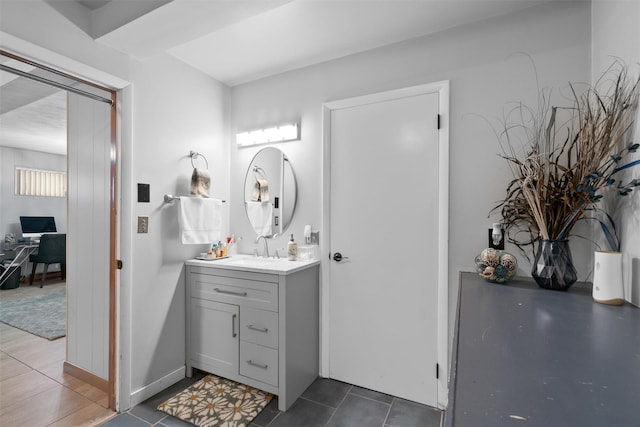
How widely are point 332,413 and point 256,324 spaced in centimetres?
73

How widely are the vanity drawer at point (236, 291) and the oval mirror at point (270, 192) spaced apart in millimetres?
567

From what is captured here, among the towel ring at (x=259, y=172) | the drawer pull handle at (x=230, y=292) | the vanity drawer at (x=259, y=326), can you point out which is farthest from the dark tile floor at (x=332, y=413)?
the towel ring at (x=259, y=172)

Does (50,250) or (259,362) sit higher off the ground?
(50,250)

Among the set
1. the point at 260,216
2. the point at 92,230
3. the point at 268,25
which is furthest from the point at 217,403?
the point at 268,25

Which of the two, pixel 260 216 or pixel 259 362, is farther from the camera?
pixel 260 216

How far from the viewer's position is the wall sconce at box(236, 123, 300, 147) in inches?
93.3

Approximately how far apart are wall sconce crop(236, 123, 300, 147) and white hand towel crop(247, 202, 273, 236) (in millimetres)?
546

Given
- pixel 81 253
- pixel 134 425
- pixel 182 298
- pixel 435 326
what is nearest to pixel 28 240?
pixel 81 253

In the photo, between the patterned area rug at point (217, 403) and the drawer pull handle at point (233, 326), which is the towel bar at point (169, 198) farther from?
the patterned area rug at point (217, 403)

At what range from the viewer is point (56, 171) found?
532cm

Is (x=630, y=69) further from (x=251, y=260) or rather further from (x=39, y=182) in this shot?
(x=39, y=182)

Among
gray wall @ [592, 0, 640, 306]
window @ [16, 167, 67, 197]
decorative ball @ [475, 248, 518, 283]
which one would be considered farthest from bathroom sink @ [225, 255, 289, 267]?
window @ [16, 167, 67, 197]

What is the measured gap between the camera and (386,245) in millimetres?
2045

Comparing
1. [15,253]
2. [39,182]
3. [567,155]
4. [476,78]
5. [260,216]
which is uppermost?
[476,78]
